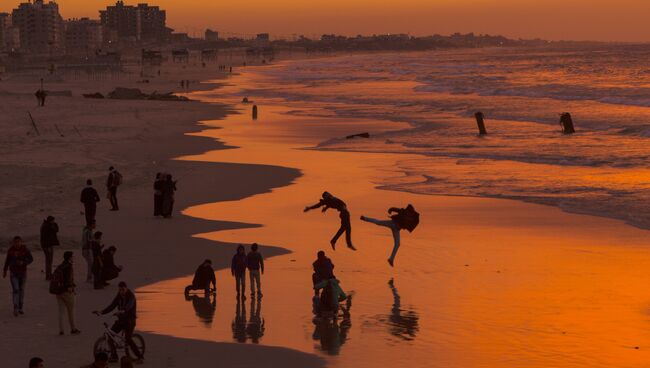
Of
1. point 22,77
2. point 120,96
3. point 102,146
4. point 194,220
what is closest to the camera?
point 194,220

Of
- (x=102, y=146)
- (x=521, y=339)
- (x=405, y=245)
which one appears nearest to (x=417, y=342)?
(x=521, y=339)

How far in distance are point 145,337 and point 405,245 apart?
9.12 metres

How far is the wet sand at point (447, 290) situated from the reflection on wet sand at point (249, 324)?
48 millimetres

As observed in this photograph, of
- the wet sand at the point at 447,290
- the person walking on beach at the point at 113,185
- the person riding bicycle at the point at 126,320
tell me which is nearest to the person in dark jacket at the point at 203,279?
the wet sand at the point at 447,290

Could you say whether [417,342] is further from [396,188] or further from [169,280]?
[396,188]

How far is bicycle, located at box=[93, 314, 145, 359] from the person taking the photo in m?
14.5

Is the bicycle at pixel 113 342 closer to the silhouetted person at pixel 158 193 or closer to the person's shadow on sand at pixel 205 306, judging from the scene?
the person's shadow on sand at pixel 205 306

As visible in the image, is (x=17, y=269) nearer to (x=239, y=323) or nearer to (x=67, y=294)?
(x=67, y=294)

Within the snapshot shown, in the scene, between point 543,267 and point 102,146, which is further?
point 102,146

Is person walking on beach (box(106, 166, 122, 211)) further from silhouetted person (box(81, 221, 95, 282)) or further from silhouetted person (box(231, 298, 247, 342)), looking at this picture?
silhouetted person (box(231, 298, 247, 342))

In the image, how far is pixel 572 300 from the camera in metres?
18.5

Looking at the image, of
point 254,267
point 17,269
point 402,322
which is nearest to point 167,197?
point 254,267

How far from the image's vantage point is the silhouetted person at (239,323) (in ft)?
53.6

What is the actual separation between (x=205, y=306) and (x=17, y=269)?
3.17 m
